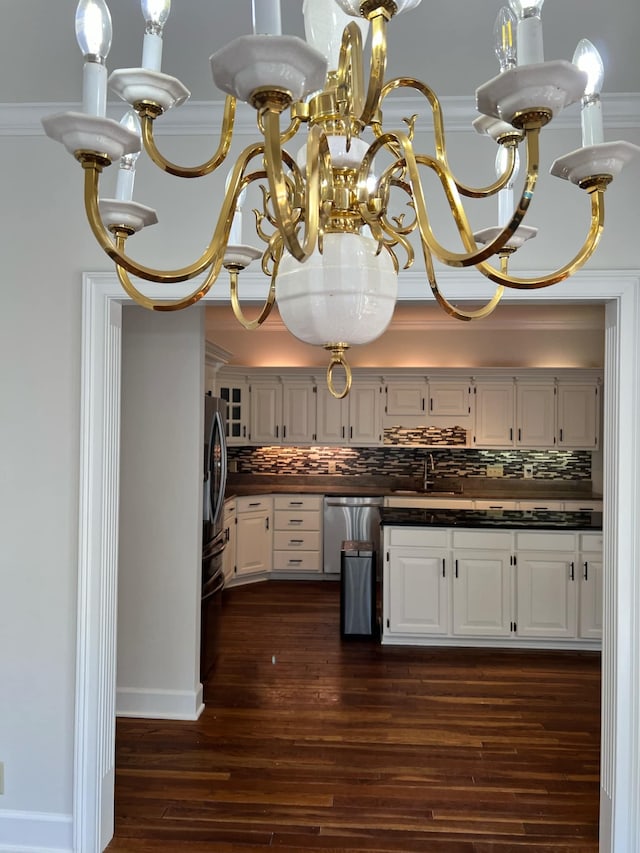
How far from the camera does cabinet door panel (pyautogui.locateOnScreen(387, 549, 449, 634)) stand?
5.06m

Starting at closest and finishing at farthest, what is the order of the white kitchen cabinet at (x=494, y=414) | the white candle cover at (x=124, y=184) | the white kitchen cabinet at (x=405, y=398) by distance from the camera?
the white candle cover at (x=124, y=184)
the white kitchen cabinet at (x=494, y=414)
the white kitchen cabinet at (x=405, y=398)

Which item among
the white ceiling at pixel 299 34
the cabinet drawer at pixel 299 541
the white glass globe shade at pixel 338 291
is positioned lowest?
the cabinet drawer at pixel 299 541

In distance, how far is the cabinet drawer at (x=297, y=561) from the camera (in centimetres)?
733

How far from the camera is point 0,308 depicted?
264 cm

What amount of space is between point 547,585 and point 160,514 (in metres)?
2.95

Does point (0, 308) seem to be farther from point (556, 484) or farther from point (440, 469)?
point (556, 484)

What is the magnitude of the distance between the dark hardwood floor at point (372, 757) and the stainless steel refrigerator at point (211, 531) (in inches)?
11.9

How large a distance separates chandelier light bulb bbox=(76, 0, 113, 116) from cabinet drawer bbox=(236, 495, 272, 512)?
20.5 feet

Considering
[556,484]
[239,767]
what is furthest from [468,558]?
[556,484]

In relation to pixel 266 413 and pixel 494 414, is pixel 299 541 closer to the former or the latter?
pixel 266 413

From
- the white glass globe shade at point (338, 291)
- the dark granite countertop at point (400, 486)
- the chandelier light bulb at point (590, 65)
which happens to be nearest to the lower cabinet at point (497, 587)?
the dark granite countertop at point (400, 486)

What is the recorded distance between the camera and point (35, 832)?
2.58 meters

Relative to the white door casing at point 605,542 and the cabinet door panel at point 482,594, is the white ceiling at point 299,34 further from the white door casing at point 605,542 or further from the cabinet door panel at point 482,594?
the cabinet door panel at point 482,594

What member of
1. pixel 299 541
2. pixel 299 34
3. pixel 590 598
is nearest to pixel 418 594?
pixel 590 598
